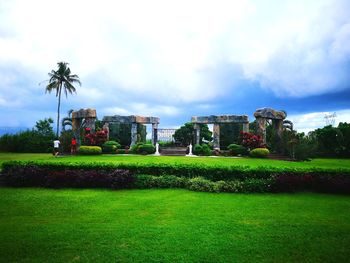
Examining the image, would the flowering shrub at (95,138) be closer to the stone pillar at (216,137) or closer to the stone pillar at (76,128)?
the stone pillar at (76,128)

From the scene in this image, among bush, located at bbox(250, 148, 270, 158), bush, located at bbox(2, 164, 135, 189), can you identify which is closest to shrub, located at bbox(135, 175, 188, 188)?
bush, located at bbox(2, 164, 135, 189)

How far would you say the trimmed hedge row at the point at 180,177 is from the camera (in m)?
9.92

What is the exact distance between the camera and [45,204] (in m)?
7.94

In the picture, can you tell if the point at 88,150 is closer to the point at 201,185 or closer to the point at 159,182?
the point at 159,182

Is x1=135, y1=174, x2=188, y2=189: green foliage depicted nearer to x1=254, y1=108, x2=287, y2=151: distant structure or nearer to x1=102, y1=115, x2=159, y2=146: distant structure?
x1=254, y1=108, x2=287, y2=151: distant structure

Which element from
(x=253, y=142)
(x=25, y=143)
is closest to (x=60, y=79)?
(x=25, y=143)

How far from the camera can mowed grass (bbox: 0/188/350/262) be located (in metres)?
4.68

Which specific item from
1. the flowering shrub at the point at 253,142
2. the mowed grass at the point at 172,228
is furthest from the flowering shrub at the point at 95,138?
the mowed grass at the point at 172,228

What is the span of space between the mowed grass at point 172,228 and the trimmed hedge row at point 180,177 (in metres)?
0.80

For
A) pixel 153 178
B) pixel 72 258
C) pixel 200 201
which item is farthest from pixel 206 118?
pixel 72 258

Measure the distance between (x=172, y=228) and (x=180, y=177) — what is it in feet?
16.7

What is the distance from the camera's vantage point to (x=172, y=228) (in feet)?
19.4

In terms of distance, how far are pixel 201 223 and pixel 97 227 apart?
87.8 inches

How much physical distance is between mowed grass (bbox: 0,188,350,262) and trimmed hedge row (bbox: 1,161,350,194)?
31.6 inches
